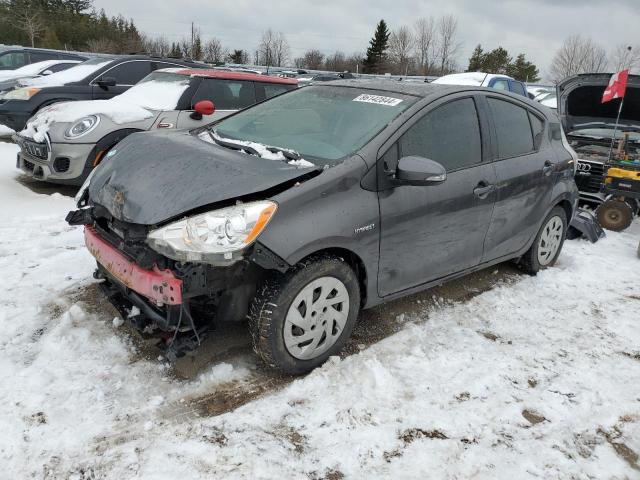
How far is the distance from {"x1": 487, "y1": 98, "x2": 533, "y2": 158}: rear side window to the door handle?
371 mm

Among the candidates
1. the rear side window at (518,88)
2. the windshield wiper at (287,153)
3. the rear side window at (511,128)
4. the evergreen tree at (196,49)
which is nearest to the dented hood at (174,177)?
the windshield wiper at (287,153)

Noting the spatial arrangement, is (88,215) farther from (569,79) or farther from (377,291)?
(569,79)

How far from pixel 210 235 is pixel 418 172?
130 cm

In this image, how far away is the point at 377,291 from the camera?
319cm

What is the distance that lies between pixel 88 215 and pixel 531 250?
3.81 metres

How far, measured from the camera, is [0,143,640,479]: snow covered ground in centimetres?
227

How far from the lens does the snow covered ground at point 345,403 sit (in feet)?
7.45

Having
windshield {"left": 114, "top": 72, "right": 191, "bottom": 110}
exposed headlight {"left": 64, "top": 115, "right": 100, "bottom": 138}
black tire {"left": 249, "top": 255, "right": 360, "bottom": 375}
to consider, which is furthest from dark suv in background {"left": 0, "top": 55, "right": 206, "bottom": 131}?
black tire {"left": 249, "top": 255, "right": 360, "bottom": 375}

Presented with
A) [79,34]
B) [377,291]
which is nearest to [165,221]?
[377,291]

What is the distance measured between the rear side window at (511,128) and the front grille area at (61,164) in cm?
479

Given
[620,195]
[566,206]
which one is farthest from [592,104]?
[566,206]

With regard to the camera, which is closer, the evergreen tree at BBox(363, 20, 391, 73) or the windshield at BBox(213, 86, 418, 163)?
the windshield at BBox(213, 86, 418, 163)

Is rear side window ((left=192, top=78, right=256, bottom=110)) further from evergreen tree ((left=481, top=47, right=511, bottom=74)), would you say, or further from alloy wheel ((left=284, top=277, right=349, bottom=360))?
evergreen tree ((left=481, top=47, right=511, bottom=74))

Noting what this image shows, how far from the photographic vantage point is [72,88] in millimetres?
8125
